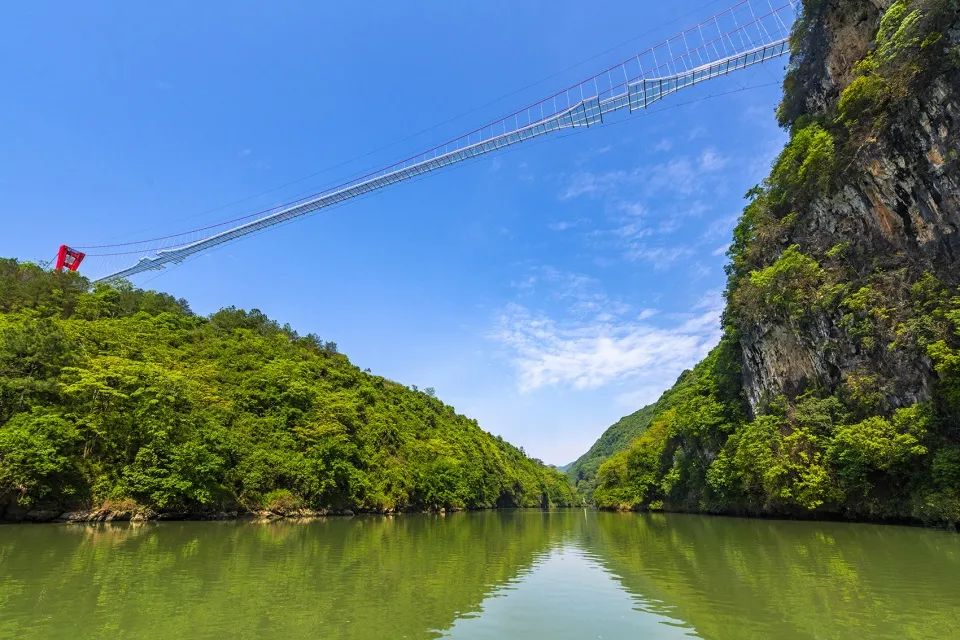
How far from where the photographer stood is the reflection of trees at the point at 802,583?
27.1ft

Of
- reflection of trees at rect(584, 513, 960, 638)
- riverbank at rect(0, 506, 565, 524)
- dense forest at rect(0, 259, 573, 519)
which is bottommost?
reflection of trees at rect(584, 513, 960, 638)

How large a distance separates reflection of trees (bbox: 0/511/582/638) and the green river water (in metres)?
0.05

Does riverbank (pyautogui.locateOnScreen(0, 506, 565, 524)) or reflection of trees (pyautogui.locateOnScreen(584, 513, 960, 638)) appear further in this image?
riverbank (pyautogui.locateOnScreen(0, 506, 565, 524))

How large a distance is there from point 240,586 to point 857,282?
104 ft

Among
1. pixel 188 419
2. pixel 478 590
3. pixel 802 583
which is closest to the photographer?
pixel 478 590

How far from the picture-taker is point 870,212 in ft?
90.7

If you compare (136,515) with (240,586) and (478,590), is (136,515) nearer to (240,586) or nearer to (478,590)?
(240,586)

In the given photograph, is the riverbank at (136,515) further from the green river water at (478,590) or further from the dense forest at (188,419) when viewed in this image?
the green river water at (478,590)

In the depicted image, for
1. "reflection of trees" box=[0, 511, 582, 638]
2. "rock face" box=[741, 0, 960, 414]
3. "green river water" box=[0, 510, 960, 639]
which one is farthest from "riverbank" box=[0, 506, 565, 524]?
"rock face" box=[741, 0, 960, 414]

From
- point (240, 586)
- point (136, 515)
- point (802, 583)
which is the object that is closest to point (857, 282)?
point (802, 583)

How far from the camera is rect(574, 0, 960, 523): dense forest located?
23.2m

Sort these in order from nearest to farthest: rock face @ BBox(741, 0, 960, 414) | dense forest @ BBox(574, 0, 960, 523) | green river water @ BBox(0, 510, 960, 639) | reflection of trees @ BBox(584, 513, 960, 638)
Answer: green river water @ BBox(0, 510, 960, 639)
reflection of trees @ BBox(584, 513, 960, 638)
dense forest @ BBox(574, 0, 960, 523)
rock face @ BBox(741, 0, 960, 414)

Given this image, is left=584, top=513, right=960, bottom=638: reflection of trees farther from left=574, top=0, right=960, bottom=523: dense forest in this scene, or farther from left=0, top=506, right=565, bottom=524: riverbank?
left=0, top=506, right=565, bottom=524: riverbank

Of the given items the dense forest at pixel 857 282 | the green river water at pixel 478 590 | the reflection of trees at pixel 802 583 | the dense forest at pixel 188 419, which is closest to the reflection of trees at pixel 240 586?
the green river water at pixel 478 590
